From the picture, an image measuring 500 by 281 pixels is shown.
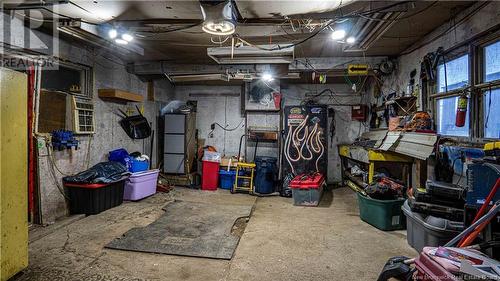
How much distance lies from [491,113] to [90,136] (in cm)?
540

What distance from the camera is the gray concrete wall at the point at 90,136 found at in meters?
3.69

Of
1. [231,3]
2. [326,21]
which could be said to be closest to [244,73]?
[326,21]

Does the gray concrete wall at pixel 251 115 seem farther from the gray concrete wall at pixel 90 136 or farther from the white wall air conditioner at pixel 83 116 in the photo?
the white wall air conditioner at pixel 83 116

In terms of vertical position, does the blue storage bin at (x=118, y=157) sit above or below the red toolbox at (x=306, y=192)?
above

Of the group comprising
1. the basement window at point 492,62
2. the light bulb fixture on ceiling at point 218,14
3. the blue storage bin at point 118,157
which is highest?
the light bulb fixture on ceiling at point 218,14

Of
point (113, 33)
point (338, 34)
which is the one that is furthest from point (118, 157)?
point (338, 34)

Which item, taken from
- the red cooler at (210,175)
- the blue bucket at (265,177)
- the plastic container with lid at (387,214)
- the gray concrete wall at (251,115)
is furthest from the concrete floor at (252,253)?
the gray concrete wall at (251,115)

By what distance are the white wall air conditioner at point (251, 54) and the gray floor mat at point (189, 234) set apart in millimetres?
2444

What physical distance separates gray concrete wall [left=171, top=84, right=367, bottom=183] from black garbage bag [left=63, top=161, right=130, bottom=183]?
2801 millimetres

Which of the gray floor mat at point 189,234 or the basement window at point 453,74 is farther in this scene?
the basement window at point 453,74

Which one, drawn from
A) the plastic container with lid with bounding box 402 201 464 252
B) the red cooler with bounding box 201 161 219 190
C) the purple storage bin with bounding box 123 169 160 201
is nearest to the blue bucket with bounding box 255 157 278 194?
the red cooler with bounding box 201 161 219 190

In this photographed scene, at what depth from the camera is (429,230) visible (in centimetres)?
260

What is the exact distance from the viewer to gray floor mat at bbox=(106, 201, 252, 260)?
9.60ft

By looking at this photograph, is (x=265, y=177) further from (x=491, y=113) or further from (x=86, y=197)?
(x=491, y=113)
